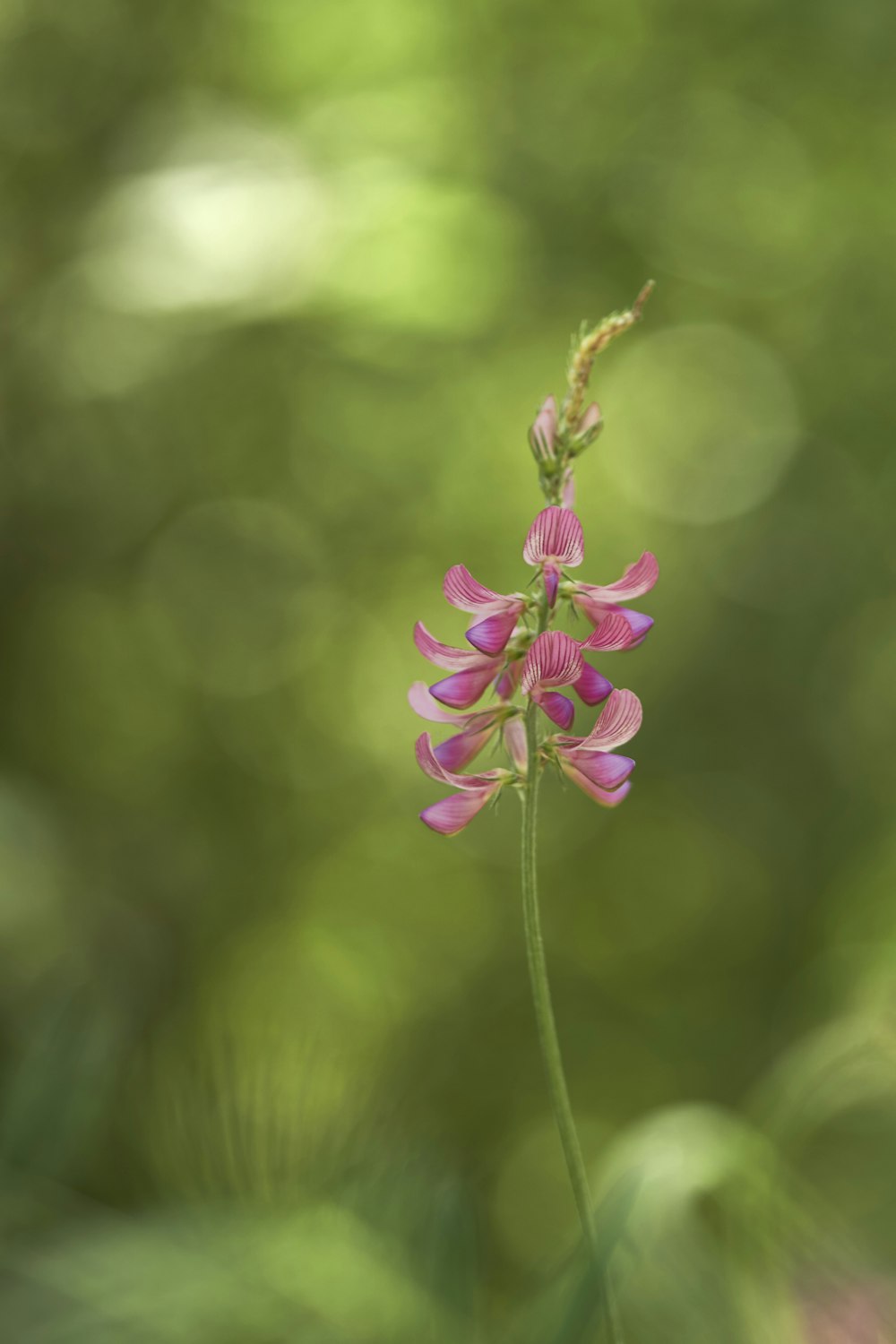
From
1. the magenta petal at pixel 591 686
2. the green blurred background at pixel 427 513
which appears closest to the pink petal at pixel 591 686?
the magenta petal at pixel 591 686

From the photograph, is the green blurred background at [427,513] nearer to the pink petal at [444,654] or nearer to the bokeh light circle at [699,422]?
the bokeh light circle at [699,422]

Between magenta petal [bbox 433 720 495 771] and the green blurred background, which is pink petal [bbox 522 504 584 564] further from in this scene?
the green blurred background

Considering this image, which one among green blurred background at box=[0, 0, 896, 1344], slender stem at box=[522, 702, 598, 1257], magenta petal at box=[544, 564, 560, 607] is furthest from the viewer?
green blurred background at box=[0, 0, 896, 1344]

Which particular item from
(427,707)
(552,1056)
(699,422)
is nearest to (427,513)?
(699,422)

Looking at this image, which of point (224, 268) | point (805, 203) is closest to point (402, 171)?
point (224, 268)

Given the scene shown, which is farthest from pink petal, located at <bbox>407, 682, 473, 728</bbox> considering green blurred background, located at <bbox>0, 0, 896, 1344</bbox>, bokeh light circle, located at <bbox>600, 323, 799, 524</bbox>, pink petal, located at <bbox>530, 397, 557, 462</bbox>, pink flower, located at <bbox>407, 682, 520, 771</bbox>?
bokeh light circle, located at <bbox>600, 323, 799, 524</bbox>

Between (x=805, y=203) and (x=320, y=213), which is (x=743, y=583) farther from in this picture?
(x=320, y=213)

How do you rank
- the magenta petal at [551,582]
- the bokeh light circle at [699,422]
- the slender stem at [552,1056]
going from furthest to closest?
the bokeh light circle at [699,422] → the magenta petal at [551,582] → the slender stem at [552,1056]
